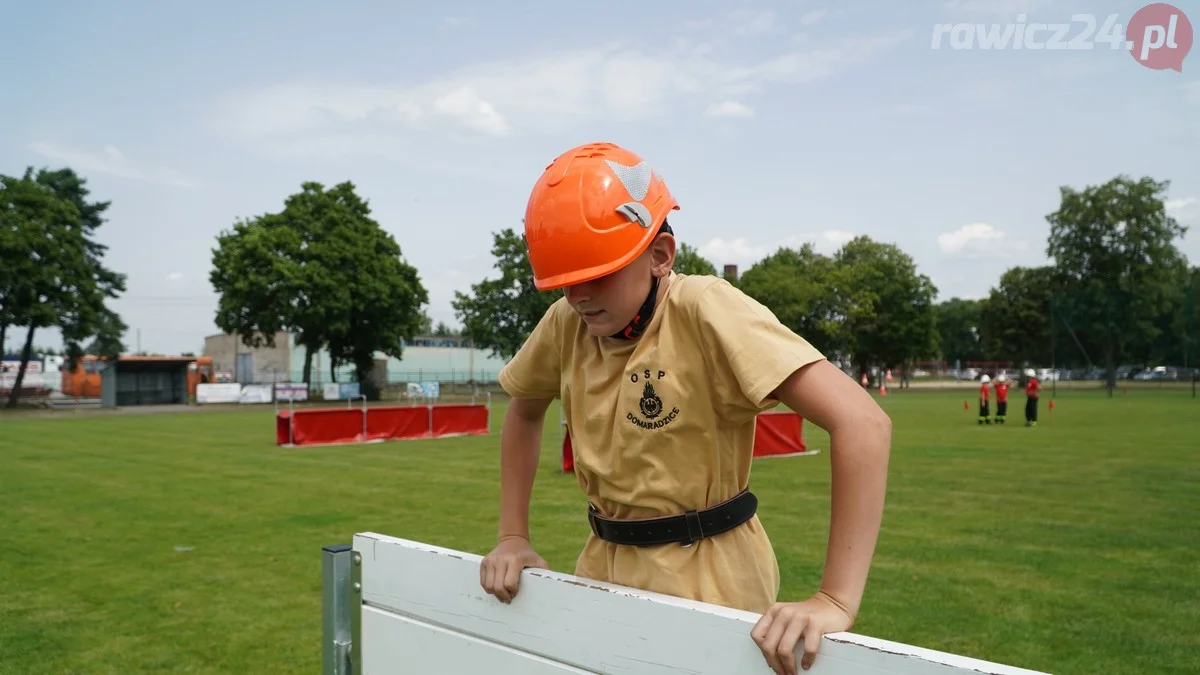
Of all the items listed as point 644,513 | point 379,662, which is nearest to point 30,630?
point 379,662

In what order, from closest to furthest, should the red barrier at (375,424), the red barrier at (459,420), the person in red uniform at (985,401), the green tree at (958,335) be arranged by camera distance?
1. the red barrier at (375,424)
2. the red barrier at (459,420)
3. the person in red uniform at (985,401)
4. the green tree at (958,335)

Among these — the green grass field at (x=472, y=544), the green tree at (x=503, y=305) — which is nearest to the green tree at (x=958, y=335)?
the green tree at (x=503, y=305)

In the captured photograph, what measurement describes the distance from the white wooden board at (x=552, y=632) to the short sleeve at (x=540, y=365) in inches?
20.5

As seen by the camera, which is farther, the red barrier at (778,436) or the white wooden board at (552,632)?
the red barrier at (778,436)

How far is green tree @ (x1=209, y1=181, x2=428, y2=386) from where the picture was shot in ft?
169

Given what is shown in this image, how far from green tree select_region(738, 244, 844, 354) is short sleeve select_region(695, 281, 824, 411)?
6770cm

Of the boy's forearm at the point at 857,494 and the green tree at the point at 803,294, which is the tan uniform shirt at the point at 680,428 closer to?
the boy's forearm at the point at 857,494

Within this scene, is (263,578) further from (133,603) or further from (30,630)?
(30,630)

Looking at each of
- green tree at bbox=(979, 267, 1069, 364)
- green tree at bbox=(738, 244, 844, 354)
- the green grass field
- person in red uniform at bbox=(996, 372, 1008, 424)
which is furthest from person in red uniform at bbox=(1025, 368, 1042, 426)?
green tree at bbox=(979, 267, 1069, 364)

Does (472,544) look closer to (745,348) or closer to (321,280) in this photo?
(745,348)

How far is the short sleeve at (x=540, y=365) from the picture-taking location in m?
2.32

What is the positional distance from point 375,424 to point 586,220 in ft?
71.6

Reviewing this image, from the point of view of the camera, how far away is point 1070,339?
55000mm

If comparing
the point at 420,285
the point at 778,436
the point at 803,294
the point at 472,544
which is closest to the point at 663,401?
the point at 472,544
